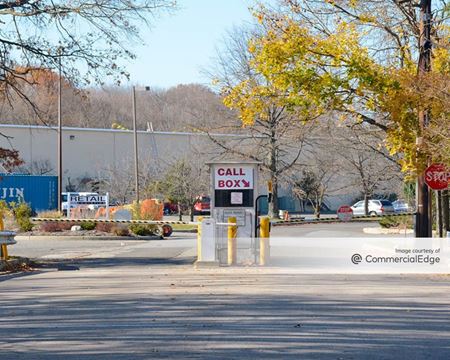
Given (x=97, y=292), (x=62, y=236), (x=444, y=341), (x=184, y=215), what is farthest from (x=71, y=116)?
(x=444, y=341)

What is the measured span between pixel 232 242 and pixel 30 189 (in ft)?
112

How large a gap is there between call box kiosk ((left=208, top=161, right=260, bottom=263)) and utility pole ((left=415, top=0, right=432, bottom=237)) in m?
4.53

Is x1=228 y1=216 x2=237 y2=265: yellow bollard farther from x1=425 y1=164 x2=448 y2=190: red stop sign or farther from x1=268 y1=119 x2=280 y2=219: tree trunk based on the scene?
x1=268 y1=119 x2=280 y2=219: tree trunk

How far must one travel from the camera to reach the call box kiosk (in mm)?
20281

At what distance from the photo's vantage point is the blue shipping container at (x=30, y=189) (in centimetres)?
5156

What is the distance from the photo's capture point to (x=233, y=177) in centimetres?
2031

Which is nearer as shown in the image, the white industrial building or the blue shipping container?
the blue shipping container

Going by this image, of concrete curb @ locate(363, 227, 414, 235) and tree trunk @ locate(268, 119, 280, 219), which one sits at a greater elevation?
tree trunk @ locate(268, 119, 280, 219)

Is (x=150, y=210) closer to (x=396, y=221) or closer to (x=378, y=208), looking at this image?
(x=396, y=221)

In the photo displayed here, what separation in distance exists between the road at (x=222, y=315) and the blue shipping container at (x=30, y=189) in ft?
109

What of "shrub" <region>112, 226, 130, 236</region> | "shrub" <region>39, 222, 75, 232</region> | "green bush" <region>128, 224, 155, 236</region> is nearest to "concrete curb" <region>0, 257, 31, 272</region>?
"shrub" <region>112, 226, 130, 236</region>

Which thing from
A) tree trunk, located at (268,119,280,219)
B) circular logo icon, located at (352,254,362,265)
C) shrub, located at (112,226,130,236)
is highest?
tree trunk, located at (268,119,280,219)

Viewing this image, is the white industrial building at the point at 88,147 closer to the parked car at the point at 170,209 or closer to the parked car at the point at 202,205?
the parked car at the point at 170,209

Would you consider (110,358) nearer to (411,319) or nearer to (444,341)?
(444,341)
